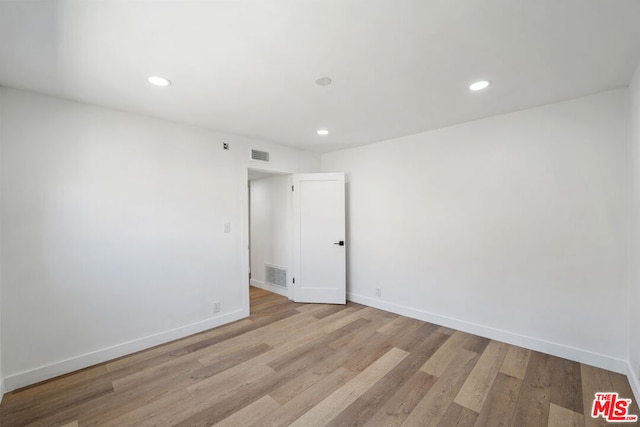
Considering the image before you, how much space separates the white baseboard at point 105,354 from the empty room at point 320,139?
15 millimetres

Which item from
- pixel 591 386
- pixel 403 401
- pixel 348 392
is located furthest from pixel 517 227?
pixel 348 392

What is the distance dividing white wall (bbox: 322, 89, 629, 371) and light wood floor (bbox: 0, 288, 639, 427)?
13.6 inches

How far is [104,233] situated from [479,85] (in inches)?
147

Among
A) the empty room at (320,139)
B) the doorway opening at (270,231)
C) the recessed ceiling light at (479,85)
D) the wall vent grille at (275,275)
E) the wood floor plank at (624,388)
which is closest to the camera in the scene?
the empty room at (320,139)

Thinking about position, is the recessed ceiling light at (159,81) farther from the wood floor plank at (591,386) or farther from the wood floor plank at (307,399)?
the wood floor plank at (591,386)

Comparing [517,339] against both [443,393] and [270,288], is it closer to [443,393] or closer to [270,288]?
[443,393]

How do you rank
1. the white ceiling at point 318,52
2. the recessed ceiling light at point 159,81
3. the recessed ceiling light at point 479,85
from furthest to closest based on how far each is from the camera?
the recessed ceiling light at point 479,85
the recessed ceiling light at point 159,81
the white ceiling at point 318,52

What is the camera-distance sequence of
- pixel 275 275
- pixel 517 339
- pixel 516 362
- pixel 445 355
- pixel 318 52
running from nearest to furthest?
1. pixel 318 52
2. pixel 516 362
3. pixel 445 355
4. pixel 517 339
5. pixel 275 275

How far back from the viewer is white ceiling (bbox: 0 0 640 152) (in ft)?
4.66

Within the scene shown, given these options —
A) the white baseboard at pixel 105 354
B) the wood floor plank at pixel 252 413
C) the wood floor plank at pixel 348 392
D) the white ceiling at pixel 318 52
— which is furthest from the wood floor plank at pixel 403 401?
the white ceiling at pixel 318 52

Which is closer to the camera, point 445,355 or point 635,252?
point 635,252

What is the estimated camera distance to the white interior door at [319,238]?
13.9ft

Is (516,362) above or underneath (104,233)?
underneath

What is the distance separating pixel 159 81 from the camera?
2141 millimetres
